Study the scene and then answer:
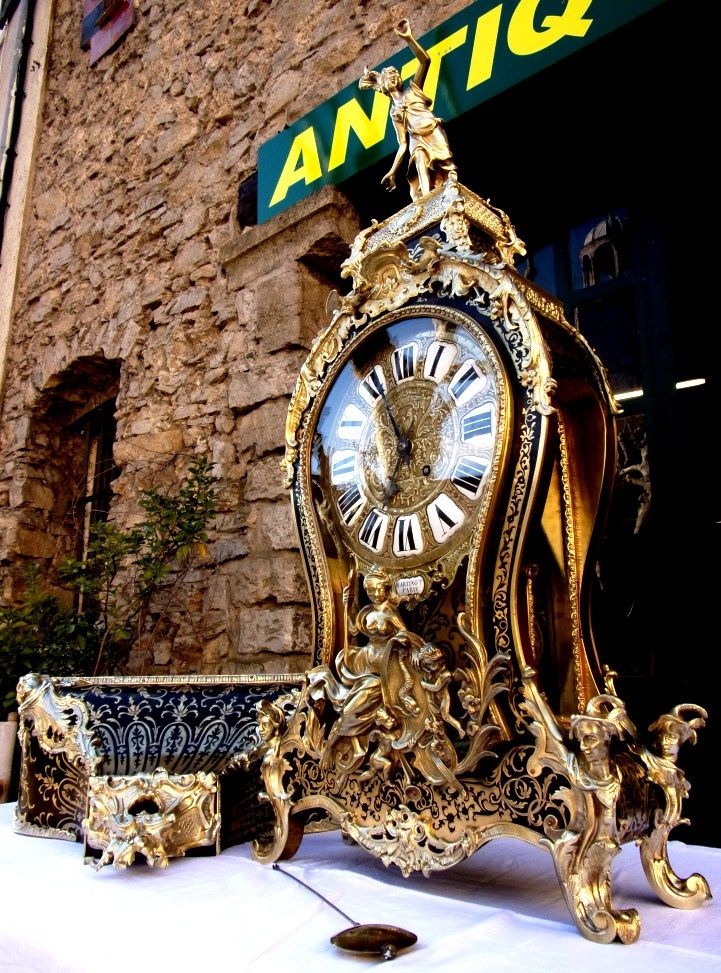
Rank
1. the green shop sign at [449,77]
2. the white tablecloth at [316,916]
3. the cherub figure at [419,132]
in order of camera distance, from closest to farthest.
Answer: the white tablecloth at [316,916] → the cherub figure at [419,132] → the green shop sign at [449,77]

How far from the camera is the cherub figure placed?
1509 mm

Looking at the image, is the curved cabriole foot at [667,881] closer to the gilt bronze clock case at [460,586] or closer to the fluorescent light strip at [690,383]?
the gilt bronze clock case at [460,586]

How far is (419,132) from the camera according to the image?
1528 millimetres

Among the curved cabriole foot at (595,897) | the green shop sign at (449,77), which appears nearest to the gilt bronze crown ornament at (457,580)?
the curved cabriole foot at (595,897)

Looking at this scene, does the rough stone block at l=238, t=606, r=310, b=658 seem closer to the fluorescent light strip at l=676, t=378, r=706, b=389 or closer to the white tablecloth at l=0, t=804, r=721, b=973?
the white tablecloth at l=0, t=804, r=721, b=973

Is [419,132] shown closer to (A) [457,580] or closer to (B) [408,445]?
(B) [408,445]

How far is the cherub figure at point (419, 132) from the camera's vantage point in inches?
59.4

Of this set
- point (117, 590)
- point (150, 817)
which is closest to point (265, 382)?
point (117, 590)

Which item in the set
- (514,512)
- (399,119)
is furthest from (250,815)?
(399,119)

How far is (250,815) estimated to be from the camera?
60.5 inches

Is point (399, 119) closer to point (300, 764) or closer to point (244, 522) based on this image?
point (300, 764)

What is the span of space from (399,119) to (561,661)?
115cm

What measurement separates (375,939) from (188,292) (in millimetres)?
3209

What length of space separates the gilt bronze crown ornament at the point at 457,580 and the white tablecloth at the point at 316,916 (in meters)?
0.06
